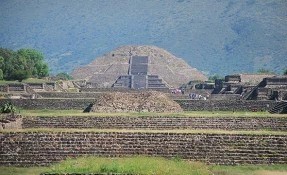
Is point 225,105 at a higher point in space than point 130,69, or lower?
lower

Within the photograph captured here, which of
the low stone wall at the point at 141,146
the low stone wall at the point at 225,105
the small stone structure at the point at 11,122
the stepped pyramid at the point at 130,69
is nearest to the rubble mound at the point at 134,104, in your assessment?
the low stone wall at the point at 225,105

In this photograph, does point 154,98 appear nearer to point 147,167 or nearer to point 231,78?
point 147,167

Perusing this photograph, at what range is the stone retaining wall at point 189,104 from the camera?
133 ft

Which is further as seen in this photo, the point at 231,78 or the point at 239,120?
the point at 231,78

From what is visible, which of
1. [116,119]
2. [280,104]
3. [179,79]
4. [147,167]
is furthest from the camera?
[179,79]

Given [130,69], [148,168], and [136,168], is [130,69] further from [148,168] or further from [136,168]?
[136,168]

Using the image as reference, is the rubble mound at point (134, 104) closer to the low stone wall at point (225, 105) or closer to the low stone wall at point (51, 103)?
the low stone wall at point (225, 105)

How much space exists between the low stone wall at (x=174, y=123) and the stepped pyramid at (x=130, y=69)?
49.7 m

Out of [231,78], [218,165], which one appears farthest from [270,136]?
[231,78]

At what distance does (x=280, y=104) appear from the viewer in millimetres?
→ 38688

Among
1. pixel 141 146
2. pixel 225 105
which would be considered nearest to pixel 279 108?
pixel 225 105

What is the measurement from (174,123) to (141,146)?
642 cm

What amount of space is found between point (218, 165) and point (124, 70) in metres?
65.7

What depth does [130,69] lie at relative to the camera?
8719 cm
